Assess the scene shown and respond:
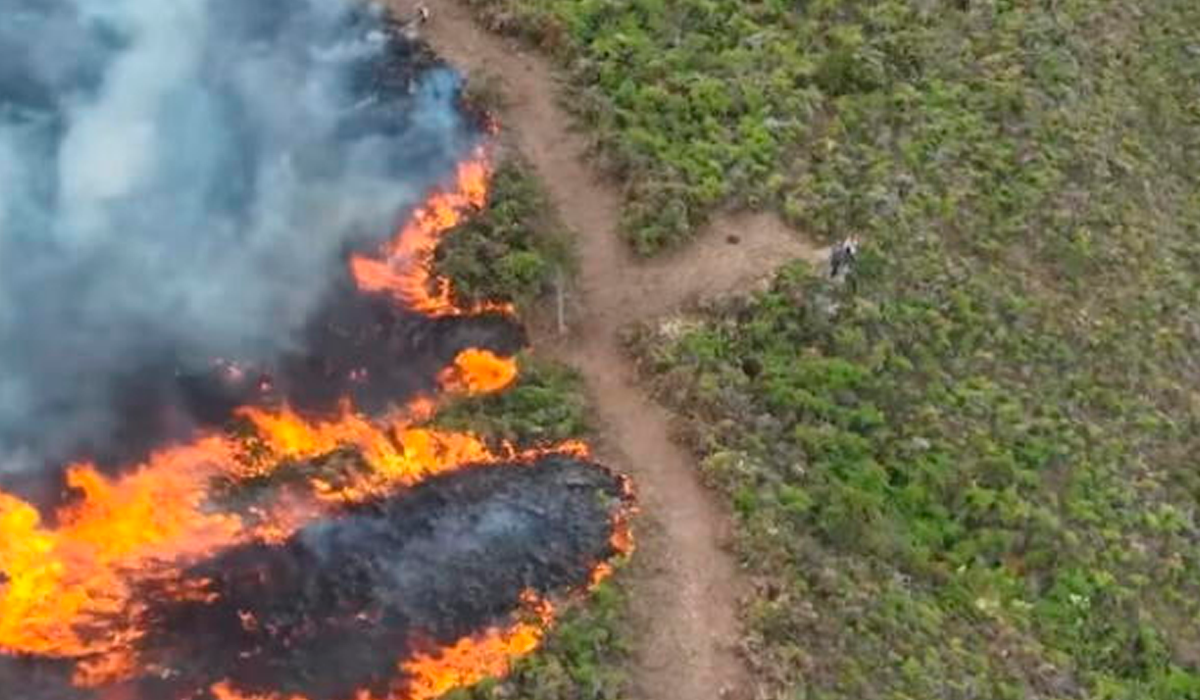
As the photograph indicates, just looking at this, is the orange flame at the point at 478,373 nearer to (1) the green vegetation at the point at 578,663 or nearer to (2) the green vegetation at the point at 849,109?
(2) the green vegetation at the point at 849,109

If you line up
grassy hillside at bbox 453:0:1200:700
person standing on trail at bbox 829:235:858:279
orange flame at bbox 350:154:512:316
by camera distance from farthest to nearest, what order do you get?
person standing on trail at bbox 829:235:858:279
orange flame at bbox 350:154:512:316
grassy hillside at bbox 453:0:1200:700

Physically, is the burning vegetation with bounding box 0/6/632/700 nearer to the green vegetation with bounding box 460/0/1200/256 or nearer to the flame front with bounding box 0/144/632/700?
the flame front with bounding box 0/144/632/700

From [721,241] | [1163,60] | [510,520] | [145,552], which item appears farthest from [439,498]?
[1163,60]

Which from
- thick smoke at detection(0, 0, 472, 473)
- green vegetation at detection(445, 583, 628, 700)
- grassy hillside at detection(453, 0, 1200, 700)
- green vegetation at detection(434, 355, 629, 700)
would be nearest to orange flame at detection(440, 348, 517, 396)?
green vegetation at detection(434, 355, 629, 700)

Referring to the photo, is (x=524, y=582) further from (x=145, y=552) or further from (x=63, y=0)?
(x=63, y=0)

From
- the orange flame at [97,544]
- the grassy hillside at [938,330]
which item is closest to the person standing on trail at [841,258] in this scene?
the grassy hillside at [938,330]

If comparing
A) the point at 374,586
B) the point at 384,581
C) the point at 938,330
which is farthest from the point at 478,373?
the point at 938,330
